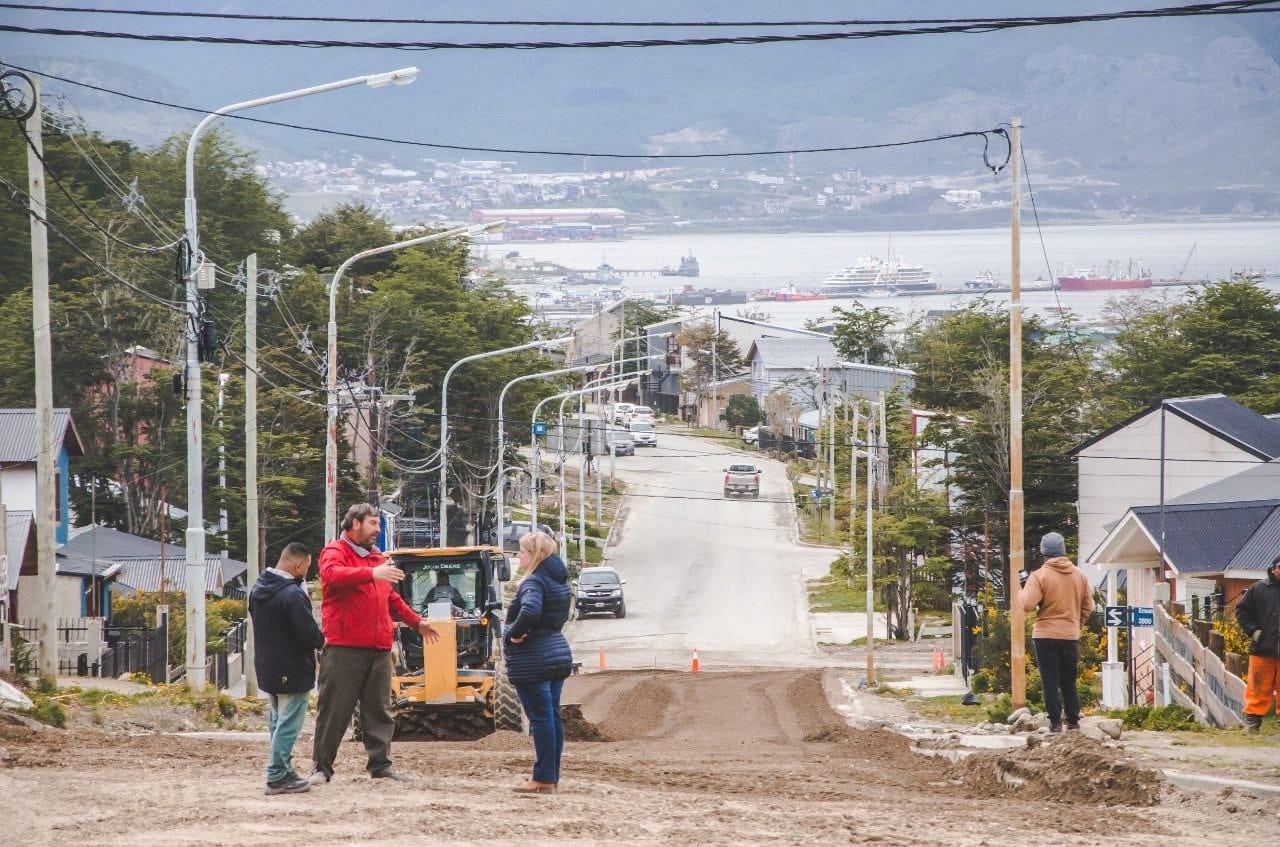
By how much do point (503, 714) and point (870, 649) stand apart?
19.2m

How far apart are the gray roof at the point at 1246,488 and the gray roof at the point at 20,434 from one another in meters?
25.0

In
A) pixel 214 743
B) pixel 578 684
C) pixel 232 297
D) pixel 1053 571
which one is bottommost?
pixel 578 684

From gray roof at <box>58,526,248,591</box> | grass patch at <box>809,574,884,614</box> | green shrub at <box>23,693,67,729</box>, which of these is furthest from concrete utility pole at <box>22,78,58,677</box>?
grass patch at <box>809,574,884,614</box>

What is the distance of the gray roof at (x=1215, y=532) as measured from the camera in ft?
86.1

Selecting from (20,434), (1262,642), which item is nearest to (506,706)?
(1262,642)

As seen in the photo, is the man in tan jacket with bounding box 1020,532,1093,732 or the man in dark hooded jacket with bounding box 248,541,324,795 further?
the man in tan jacket with bounding box 1020,532,1093,732

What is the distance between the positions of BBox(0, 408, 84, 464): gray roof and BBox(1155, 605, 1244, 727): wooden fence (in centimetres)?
2475

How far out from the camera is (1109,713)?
61.1 feet

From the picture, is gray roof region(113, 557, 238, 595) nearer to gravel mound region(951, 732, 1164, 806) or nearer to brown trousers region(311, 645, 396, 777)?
brown trousers region(311, 645, 396, 777)

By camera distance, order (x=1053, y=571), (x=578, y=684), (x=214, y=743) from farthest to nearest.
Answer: (x=578, y=684), (x=214, y=743), (x=1053, y=571)

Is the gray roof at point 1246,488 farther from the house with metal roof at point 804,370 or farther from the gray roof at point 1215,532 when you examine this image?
the house with metal roof at point 804,370

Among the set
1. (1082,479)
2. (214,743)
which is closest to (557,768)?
(214,743)

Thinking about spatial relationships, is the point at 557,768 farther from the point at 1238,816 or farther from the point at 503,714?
the point at 503,714

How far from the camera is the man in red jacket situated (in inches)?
442
